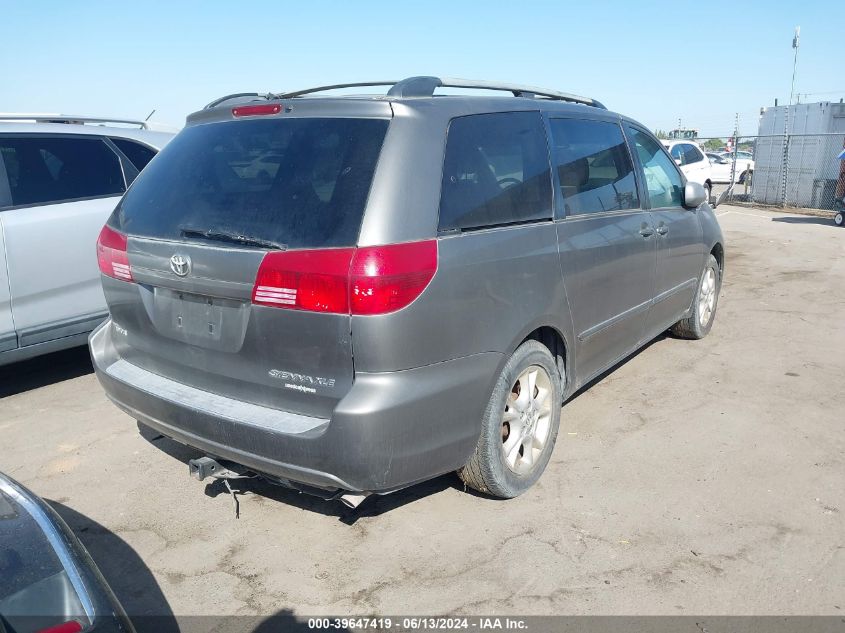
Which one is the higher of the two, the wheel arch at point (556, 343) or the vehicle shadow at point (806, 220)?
the wheel arch at point (556, 343)

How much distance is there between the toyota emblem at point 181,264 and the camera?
2975mm

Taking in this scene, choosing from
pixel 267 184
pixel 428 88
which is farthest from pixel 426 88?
pixel 267 184

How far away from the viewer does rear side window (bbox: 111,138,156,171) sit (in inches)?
221

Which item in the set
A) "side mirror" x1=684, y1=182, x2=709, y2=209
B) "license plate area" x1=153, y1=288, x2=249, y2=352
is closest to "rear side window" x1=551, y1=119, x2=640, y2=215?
"side mirror" x1=684, y1=182, x2=709, y2=209

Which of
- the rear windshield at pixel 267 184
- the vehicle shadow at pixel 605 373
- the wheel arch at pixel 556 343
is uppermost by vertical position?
the rear windshield at pixel 267 184

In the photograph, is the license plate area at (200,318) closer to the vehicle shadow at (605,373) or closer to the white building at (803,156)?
the vehicle shadow at (605,373)

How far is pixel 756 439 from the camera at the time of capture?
4.25 m

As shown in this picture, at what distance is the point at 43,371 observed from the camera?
18.5 feet

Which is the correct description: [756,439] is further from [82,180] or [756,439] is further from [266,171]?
[82,180]

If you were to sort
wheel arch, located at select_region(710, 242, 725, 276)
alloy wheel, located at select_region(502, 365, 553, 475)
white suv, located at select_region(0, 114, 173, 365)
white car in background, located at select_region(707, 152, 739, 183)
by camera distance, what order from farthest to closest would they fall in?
white car in background, located at select_region(707, 152, 739, 183) < wheel arch, located at select_region(710, 242, 725, 276) < white suv, located at select_region(0, 114, 173, 365) < alloy wheel, located at select_region(502, 365, 553, 475)

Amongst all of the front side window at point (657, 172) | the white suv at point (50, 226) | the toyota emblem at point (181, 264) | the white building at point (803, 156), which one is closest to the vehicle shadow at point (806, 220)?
the white building at point (803, 156)

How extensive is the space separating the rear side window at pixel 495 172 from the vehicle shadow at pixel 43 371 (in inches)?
148

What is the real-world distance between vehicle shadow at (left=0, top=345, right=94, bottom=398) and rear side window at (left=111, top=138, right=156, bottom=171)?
163cm

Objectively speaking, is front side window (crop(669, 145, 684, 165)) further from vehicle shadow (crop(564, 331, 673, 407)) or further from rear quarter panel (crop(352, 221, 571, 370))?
rear quarter panel (crop(352, 221, 571, 370))
